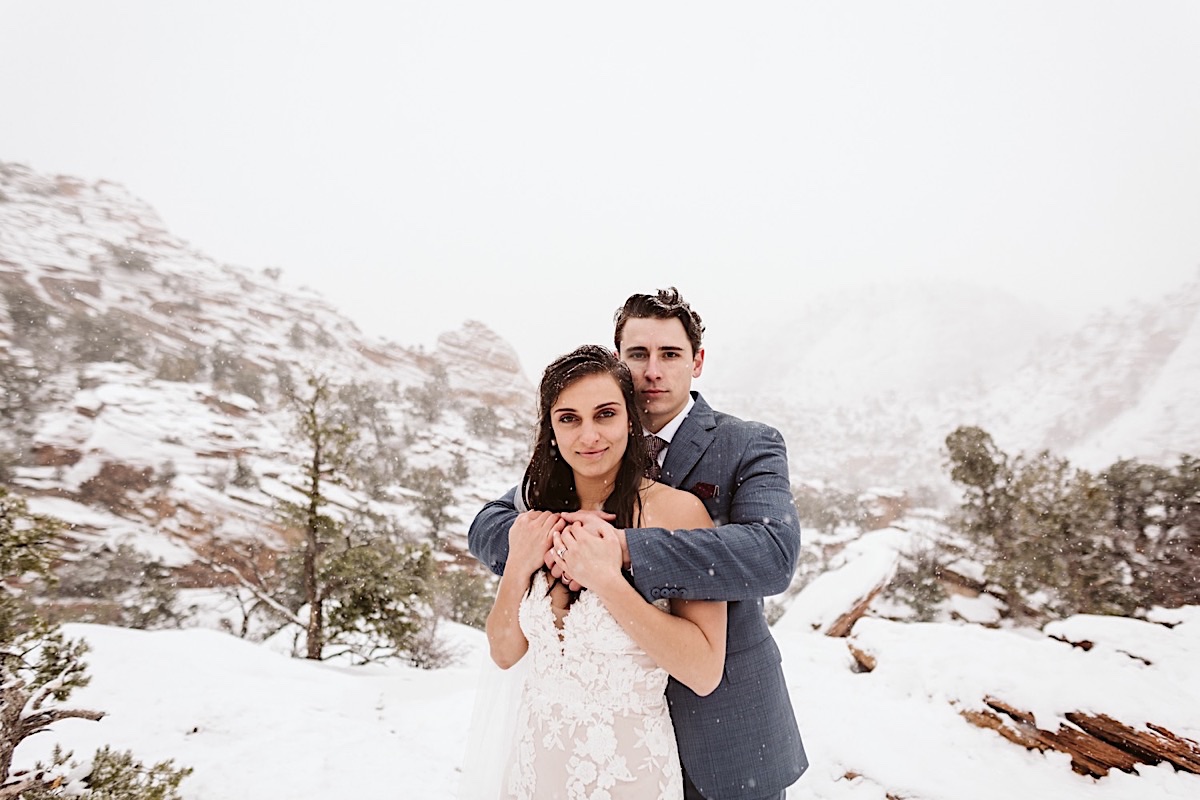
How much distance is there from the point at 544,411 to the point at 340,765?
16.2ft

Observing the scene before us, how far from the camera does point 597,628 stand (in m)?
1.65

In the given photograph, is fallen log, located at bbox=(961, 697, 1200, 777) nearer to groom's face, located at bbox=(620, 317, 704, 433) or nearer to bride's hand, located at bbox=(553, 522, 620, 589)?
groom's face, located at bbox=(620, 317, 704, 433)

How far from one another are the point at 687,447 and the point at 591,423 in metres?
0.44

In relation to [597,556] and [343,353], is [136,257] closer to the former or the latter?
[343,353]


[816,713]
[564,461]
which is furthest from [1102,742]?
[564,461]

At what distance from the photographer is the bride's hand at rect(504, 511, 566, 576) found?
175 centimetres

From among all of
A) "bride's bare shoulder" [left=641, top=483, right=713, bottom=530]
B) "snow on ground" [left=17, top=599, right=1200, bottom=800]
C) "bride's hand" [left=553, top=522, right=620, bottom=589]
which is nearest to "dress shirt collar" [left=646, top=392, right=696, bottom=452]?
"bride's bare shoulder" [left=641, top=483, right=713, bottom=530]

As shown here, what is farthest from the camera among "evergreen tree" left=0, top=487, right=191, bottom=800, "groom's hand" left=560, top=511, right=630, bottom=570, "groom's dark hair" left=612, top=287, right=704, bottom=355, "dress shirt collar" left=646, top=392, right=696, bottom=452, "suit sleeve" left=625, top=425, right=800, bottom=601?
"evergreen tree" left=0, top=487, right=191, bottom=800

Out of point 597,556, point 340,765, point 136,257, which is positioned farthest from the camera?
point 136,257

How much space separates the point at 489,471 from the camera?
30.9m

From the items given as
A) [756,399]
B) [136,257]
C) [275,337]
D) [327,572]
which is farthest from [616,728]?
[756,399]

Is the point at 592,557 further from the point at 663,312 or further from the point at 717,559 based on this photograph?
the point at 663,312

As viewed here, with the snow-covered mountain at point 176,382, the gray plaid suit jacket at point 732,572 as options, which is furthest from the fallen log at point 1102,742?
the snow-covered mountain at point 176,382

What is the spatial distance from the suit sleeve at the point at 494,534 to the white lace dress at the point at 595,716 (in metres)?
0.25
